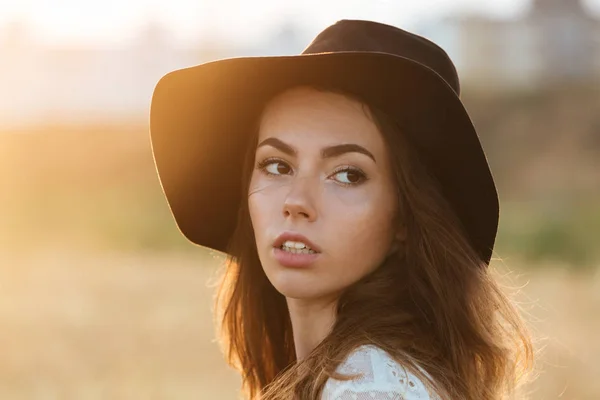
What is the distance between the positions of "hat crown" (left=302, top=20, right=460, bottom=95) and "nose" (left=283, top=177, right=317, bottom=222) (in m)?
0.41

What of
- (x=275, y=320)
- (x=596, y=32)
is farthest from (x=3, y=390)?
(x=596, y=32)

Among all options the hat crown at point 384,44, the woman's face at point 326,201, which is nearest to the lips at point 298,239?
the woman's face at point 326,201

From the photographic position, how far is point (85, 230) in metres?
17.9

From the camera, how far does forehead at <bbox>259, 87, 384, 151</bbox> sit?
2.72 meters

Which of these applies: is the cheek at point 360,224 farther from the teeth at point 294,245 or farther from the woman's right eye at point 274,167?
the woman's right eye at point 274,167

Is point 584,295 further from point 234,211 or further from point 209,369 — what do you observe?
A: point 234,211

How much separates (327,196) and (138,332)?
804 cm

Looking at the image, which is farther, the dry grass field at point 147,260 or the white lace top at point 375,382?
the dry grass field at point 147,260

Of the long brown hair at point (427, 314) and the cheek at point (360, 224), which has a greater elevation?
the cheek at point (360, 224)

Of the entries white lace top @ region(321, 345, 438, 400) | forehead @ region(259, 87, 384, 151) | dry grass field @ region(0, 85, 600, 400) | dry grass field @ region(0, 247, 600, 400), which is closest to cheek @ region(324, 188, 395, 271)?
forehead @ region(259, 87, 384, 151)

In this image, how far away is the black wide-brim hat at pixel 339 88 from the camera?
268cm

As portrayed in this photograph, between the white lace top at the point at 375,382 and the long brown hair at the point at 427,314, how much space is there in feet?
0.12

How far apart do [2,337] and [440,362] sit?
342 inches

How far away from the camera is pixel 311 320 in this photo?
2939 millimetres
